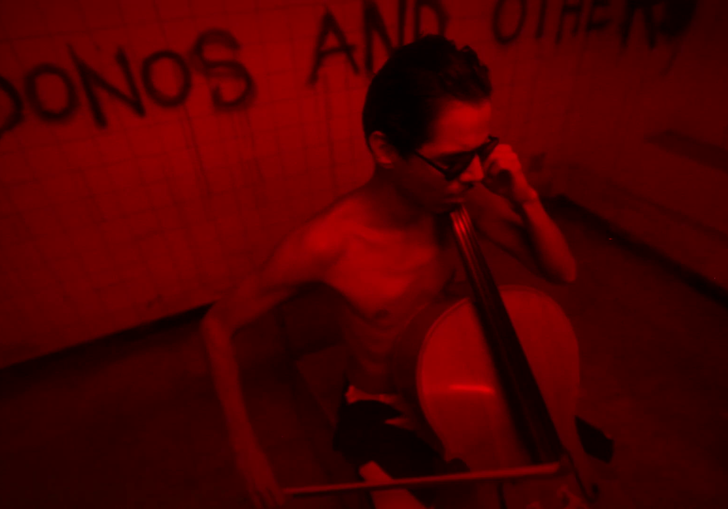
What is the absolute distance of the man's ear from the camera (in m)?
0.95

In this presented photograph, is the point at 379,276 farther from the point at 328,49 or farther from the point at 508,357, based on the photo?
the point at 328,49

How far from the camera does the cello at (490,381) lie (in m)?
0.98

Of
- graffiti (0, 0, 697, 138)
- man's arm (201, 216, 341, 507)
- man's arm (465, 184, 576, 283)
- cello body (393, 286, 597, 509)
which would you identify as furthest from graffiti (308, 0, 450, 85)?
cello body (393, 286, 597, 509)

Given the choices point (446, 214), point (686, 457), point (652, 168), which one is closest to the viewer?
point (446, 214)

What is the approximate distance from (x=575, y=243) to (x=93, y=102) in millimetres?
2488

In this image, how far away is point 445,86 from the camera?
861 millimetres

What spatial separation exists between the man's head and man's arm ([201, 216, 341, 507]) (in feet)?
0.85

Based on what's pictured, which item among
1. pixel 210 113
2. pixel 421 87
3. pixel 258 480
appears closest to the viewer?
pixel 421 87

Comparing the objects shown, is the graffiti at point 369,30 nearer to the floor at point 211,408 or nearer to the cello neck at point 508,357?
the cello neck at point 508,357

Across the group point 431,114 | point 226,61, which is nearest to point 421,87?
point 431,114

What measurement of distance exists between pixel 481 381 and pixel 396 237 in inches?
15.4

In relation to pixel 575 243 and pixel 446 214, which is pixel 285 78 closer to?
pixel 446 214

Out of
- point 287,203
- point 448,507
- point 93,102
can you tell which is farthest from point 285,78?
point 448,507

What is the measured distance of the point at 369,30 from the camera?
187cm
